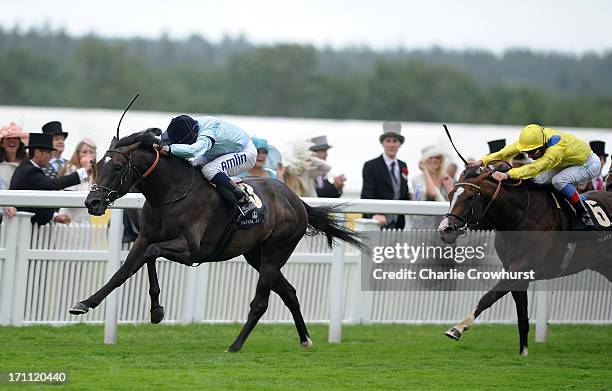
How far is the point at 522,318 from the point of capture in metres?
9.41

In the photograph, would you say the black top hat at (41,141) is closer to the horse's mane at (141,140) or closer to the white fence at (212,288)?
the white fence at (212,288)

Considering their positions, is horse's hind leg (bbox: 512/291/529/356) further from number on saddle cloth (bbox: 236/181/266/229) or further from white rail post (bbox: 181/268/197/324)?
white rail post (bbox: 181/268/197/324)

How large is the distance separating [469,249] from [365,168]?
1530 millimetres

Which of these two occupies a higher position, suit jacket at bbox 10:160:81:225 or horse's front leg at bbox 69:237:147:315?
suit jacket at bbox 10:160:81:225

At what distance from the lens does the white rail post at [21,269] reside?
9.36 m

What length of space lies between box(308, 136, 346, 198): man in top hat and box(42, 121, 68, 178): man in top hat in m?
2.86

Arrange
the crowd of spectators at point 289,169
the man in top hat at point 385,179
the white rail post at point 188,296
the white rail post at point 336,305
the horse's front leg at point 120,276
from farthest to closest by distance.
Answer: the man in top hat at point 385,179 → the white rail post at point 188,296 → the crowd of spectators at point 289,169 → the white rail post at point 336,305 → the horse's front leg at point 120,276

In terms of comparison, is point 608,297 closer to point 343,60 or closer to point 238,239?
point 238,239

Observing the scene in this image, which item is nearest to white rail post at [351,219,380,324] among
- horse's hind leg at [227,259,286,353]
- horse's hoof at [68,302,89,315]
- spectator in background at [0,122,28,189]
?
horse's hind leg at [227,259,286,353]

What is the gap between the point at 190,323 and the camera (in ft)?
34.2

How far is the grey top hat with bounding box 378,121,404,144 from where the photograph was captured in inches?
470

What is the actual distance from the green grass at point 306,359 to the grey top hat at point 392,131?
2.20 metres

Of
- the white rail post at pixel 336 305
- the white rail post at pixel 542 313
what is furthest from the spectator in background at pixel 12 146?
the white rail post at pixel 542 313

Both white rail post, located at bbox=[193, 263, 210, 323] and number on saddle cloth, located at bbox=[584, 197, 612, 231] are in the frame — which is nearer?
number on saddle cloth, located at bbox=[584, 197, 612, 231]
